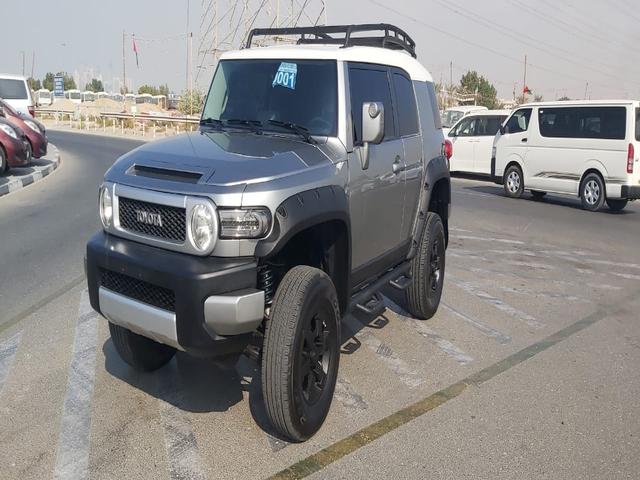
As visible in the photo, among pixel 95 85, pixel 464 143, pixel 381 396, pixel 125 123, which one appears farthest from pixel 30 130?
pixel 95 85

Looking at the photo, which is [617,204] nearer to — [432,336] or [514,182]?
[514,182]

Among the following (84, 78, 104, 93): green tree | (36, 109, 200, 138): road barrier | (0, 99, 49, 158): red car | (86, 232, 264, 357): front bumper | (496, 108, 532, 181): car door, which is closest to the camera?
(86, 232, 264, 357): front bumper

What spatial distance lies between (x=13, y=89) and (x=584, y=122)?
17990 mm

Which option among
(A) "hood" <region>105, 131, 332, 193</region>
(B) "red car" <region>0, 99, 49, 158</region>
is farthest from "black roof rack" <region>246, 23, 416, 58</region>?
(B) "red car" <region>0, 99, 49, 158</region>

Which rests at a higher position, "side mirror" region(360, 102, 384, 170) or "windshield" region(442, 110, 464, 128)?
"windshield" region(442, 110, 464, 128)

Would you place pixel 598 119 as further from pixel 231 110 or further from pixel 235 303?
pixel 235 303

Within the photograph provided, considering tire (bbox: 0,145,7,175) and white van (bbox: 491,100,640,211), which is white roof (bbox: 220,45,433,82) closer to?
white van (bbox: 491,100,640,211)

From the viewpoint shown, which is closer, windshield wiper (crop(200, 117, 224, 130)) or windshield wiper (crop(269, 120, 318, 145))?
windshield wiper (crop(269, 120, 318, 145))

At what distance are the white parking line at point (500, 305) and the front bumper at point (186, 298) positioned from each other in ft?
11.2

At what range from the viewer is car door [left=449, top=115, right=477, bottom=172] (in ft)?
61.3

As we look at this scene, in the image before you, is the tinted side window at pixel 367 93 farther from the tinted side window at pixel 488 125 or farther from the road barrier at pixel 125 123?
the road barrier at pixel 125 123

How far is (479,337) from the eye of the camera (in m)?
5.64

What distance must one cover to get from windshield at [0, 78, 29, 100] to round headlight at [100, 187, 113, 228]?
20.5m

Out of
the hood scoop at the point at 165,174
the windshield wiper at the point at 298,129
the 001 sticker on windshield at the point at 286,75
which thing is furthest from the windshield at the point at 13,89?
the hood scoop at the point at 165,174
